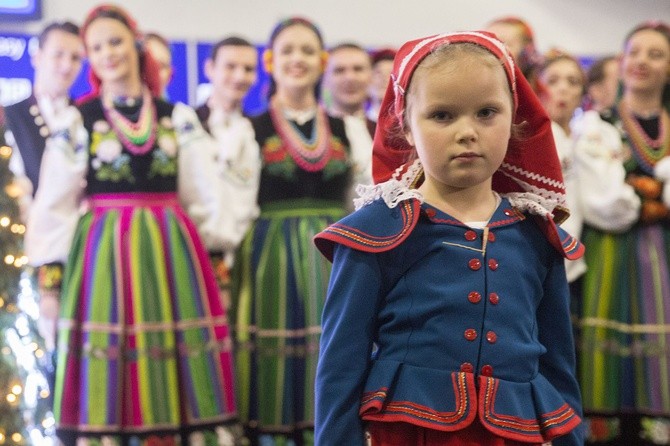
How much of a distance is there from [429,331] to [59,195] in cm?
210

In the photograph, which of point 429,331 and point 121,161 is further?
point 121,161

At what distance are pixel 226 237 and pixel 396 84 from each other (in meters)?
1.98

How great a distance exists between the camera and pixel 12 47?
5051mm

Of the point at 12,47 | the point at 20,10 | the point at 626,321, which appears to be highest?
the point at 20,10

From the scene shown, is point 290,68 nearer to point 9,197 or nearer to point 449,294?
point 9,197

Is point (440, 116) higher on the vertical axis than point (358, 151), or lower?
higher

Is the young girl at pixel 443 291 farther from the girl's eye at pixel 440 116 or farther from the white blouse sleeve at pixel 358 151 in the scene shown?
the white blouse sleeve at pixel 358 151

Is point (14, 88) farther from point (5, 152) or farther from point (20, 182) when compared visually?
point (5, 152)

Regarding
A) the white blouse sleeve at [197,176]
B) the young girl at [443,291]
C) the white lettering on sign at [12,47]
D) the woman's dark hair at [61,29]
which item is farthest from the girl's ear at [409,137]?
the white lettering on sign at [12,47]

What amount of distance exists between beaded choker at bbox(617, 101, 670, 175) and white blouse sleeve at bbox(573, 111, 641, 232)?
50 mm

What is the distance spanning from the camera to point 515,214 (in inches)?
63.6

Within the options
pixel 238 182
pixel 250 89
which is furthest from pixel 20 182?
pixel 250 89

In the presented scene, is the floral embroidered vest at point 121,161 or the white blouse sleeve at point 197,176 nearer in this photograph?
the floral embroidered vest at point 121,161

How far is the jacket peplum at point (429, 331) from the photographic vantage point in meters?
1.48
